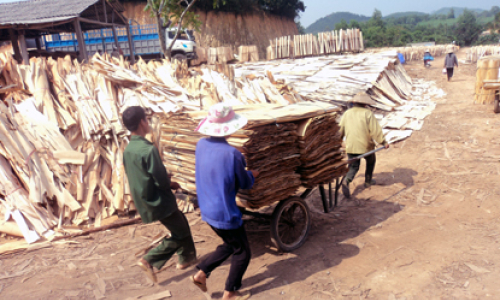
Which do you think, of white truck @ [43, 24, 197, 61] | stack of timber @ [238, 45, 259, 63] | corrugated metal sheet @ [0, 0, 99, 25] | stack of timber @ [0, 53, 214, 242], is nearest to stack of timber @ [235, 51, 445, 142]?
stack of timber @ [0, 53, 214, 242]

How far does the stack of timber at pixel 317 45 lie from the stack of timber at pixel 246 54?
48.5 inches

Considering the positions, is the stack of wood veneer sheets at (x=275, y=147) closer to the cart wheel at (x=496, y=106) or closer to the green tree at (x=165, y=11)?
the cart wheel at (x=496, y=106)

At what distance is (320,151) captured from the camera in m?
4.12

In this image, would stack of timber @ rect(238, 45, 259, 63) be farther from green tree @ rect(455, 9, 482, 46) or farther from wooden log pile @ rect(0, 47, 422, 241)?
green tree @ rect(455, 9, 482, 46)

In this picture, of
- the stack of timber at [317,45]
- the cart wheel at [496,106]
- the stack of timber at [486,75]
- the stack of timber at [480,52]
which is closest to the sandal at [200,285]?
the cart wheel at [496,106]

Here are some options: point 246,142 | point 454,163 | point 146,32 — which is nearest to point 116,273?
point 246,142

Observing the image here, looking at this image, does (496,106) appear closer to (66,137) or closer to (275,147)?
(275,147)

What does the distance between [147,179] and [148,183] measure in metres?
0.04

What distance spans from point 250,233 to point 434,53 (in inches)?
1652

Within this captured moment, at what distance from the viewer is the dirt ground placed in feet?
11.1

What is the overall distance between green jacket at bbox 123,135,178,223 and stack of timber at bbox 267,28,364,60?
1899 cm

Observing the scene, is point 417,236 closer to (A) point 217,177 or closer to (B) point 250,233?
(B) point 250,233

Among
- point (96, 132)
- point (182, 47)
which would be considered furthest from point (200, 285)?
point (182, 47)

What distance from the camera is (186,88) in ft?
23.5
